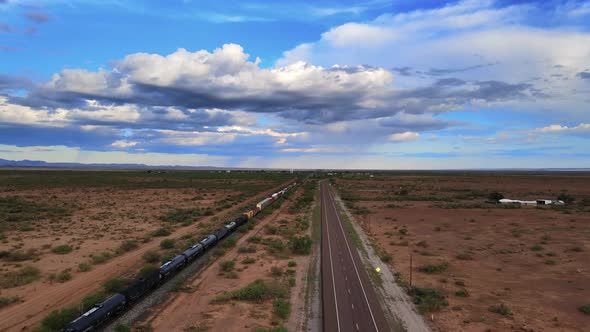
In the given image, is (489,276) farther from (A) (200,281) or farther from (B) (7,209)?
(B) (7,209)

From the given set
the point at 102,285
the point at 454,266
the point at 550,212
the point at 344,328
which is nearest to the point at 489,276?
the point at 454,266

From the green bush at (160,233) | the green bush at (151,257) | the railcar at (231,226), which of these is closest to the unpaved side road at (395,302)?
the railcar at (231,226)

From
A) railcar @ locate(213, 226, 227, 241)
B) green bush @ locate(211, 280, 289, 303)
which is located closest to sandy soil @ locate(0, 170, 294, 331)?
railcar @ locate(213, 226, 227, 241)

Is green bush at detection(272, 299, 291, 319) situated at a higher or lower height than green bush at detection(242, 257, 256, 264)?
lower

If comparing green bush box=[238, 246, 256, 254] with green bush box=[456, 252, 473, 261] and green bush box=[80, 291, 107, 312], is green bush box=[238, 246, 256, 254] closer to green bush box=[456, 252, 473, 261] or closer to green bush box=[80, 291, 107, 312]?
green bush box=[80, 291, 107, 312]

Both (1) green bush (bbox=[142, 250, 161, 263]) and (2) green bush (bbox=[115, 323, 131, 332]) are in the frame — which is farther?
(1) green bush (bbox=[142, 250, 161, 263])

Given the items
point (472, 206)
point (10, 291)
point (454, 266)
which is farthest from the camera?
point (472, 206)

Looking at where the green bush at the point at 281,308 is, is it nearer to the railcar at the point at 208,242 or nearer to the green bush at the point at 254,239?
the railcar at the point at 208,242
